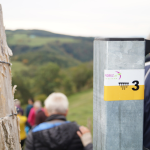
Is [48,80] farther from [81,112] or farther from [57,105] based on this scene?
[57,105]

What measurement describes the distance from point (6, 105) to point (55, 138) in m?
1.10

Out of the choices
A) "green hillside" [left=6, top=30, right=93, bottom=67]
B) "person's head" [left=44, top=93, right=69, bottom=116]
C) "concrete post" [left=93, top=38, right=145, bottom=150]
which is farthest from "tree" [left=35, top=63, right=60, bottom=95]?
"concrete post" [left=93, top=38, right=145, bottom=150]

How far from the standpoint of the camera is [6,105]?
3.62ft

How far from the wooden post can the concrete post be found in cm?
47

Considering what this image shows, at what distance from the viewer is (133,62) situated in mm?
1034

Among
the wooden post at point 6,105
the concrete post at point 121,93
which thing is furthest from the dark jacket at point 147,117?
the wooden post at point 6,105

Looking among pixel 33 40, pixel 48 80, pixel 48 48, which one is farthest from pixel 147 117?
pixel 33 40

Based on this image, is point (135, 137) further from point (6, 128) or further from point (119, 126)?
point (6, 128)

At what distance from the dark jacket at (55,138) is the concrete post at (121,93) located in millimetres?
1030

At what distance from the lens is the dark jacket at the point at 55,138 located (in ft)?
6.83

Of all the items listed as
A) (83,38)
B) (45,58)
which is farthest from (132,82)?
(83,38)

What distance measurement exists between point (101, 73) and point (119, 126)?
0.27 meters

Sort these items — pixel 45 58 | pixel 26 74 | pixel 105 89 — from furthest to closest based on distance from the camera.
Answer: pixel 45 58
pixel 26 74
pixel 105 89

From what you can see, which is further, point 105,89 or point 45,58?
point 45,58
